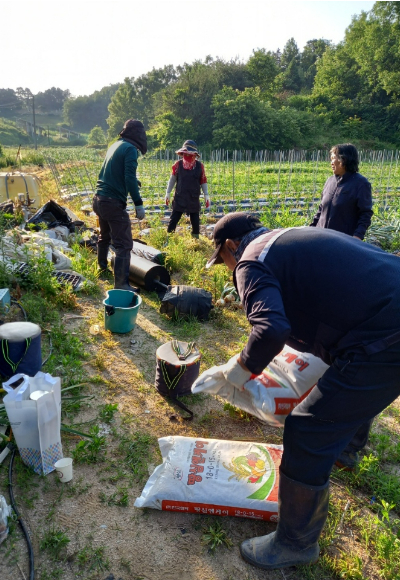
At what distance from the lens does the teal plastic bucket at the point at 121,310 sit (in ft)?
12.6

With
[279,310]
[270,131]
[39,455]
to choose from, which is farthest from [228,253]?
[270,131]

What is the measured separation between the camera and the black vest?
641 cm

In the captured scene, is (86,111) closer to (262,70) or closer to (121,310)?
(262,70)

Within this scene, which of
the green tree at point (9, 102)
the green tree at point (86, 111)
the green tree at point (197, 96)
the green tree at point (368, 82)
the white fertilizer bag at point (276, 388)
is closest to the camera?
the white fertilizer bag at point (276, 388)

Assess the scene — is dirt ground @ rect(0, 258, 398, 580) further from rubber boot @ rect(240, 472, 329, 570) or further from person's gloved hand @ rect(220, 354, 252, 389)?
person's gloved hand @ rect(220, 354, 252, 389)

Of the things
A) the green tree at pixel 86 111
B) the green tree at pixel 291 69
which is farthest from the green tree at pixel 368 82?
the green tree at pixel 86 111

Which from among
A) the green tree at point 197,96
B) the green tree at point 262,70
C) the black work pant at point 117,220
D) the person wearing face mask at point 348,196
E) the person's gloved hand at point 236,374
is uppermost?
the green tree at point 262,70

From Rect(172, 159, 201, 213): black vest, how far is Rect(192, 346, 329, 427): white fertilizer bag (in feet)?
14.6

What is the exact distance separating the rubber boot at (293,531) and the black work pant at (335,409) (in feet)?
0.20

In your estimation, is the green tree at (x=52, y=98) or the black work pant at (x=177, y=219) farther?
the green tree at (x=52, y=98)

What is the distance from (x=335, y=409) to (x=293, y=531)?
2.07ft

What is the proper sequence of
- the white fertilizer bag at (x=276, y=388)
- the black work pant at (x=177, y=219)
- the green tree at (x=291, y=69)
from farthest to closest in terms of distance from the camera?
1. the green tree at (x=291, y=69)
2. the black work pant at (x=177, y=219)
3. the white fertilizer bag at (x=276, y=388)

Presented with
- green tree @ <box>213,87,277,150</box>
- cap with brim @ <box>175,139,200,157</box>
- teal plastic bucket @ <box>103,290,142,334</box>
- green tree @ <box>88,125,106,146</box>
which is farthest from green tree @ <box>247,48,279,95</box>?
teal plastic bucket @ <box>103,290,142,334</box>

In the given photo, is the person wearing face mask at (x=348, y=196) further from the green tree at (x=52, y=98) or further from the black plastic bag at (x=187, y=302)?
the green tree at (x=52, y=98)
